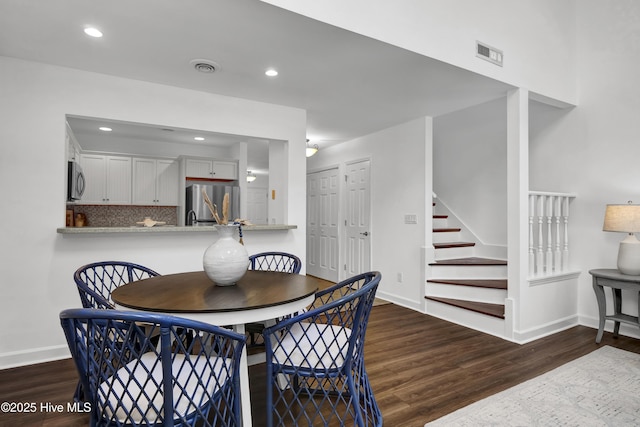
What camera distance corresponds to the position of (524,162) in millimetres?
3352

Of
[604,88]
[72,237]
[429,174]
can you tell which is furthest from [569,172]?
[72,237]

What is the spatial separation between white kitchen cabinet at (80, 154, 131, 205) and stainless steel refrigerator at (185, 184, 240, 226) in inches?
39.6

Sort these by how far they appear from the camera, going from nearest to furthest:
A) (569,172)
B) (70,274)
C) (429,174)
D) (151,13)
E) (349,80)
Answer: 1. (151,13)
2. (70,274)
3. (349,80)
4. (569,172)
5. (429,174)

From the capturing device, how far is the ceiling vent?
2796 mm

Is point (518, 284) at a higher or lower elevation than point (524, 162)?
lower

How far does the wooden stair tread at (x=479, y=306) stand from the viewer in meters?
3.43

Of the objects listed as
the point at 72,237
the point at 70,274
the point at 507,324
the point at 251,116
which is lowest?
the point at 507,324

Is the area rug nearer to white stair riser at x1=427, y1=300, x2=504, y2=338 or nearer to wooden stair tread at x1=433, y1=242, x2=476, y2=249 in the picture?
white stair riser at x1=427, y1=300, x2=504, y2=338

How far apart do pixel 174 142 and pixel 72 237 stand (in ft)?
11.7

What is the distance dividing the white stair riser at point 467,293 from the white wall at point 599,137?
38.1 inches

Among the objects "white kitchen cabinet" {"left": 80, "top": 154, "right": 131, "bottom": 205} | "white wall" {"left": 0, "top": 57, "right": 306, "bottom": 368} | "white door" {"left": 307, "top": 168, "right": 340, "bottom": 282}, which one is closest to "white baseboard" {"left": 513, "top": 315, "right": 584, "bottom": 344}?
"white door" {"left": 307, "top": 168, "right": 340, "bottom": 282}

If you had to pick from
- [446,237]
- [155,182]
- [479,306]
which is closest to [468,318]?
[479,306]

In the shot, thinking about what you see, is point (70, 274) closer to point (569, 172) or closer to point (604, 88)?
point (569, 172)

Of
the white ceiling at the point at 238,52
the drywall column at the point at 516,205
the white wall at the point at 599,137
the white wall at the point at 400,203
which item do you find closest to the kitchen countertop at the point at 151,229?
the white ceiling at the point at 238,52
